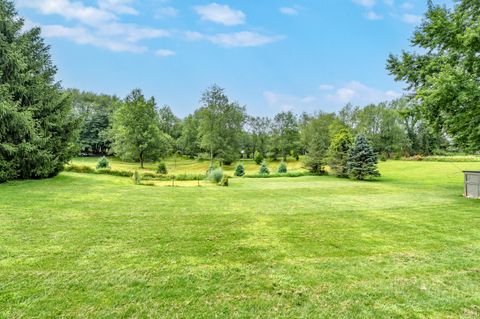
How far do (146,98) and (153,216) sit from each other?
32.2 metres

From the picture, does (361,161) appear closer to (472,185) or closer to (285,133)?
(472,185)

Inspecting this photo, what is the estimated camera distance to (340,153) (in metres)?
23.6

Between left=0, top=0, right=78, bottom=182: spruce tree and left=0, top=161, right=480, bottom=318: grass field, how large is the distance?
288 inches

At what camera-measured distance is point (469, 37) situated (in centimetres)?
1012

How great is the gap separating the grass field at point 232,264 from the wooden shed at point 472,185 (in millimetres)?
5090

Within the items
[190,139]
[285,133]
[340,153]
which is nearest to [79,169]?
[340,153]

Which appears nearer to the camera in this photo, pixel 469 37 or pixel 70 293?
pixel 70 293

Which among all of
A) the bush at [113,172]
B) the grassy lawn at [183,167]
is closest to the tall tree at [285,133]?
the grassy lawn at [183,167]

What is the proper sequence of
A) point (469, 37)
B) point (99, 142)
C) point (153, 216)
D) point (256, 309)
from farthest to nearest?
point (99, 142) < point (469, 37) < point (153, 216) < point (256, 309)

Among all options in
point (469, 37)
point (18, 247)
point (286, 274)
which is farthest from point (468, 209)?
point (18, 247)

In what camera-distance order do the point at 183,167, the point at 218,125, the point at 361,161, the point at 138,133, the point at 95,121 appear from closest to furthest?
the point at 361,161 → the point at 138,133 → the point at 183,167 → the point at 218,125 → the point at 95,121

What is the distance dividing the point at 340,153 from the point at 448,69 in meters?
13.7

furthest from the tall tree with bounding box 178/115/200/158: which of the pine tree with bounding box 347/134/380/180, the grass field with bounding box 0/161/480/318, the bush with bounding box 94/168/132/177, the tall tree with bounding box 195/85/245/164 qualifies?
the grass field with bounding box 0/161/480/318

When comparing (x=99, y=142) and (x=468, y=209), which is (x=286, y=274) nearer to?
(x=468, y=209)
